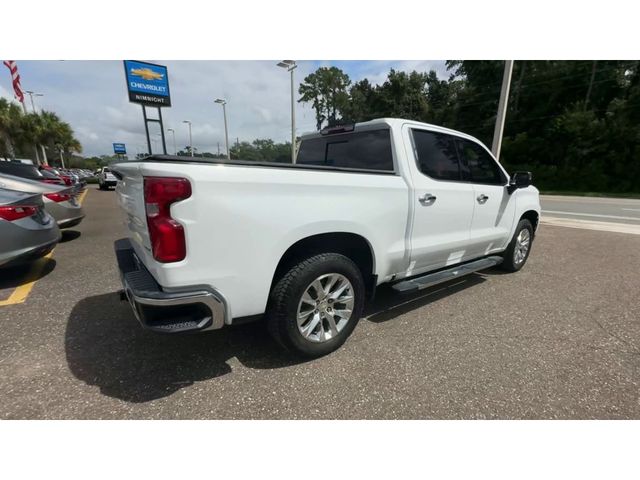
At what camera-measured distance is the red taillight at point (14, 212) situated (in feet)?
11.8

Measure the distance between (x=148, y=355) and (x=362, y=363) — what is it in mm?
1748

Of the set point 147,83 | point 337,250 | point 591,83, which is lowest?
point 337,250

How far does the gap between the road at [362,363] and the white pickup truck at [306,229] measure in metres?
0.40

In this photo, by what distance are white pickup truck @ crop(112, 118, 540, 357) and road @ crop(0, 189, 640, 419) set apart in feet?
1.30

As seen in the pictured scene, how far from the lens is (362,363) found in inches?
97.1

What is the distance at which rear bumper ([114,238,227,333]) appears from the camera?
182cm

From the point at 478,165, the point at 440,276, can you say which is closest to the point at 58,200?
the point at 440,276

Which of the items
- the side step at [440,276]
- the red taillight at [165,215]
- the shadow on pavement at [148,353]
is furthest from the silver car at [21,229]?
the side step at [440,276]

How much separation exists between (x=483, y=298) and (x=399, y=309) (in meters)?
1.14

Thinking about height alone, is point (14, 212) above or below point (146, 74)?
below

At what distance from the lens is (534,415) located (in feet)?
6.49

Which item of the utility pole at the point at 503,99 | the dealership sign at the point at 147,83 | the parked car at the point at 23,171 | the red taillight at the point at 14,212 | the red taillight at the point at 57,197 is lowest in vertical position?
the red taillight at the point at 57,197

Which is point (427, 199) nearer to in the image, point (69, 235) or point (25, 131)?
point (69, 235)

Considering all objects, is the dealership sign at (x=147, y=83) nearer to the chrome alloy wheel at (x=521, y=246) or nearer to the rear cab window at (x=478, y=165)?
the rear cab window at (x=478, y=165)
